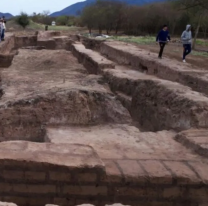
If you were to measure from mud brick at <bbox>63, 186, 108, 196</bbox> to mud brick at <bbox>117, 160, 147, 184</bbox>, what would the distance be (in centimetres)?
22

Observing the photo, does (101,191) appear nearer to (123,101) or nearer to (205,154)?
(205,154)

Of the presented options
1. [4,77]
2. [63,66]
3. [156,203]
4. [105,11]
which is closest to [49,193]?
[156,203]

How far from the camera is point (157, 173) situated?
324 centimetres

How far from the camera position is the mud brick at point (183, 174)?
3205 mm

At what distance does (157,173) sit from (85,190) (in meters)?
0.61

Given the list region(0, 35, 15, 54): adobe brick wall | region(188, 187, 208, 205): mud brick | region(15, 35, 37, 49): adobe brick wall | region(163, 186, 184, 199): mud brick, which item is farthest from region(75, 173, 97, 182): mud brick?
region(15, 35, 37, 49): adobe brick wall

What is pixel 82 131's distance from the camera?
540 centimetres

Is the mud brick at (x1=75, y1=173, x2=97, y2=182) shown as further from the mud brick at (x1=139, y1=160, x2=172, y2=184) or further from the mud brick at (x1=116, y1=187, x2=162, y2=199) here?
the mud brick at (x1=139, y1=160, x2=172, y2=184)

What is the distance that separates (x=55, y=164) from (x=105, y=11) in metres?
37.5

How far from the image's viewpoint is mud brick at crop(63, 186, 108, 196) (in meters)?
3.09

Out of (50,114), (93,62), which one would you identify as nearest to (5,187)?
(50,114)

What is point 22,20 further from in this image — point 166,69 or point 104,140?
point 104,140

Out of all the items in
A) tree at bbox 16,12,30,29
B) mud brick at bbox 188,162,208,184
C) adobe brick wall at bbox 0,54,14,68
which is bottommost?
adobe brick wall at bbox 0,54,14,68

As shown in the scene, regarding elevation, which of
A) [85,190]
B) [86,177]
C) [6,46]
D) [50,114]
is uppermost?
[86,177]
